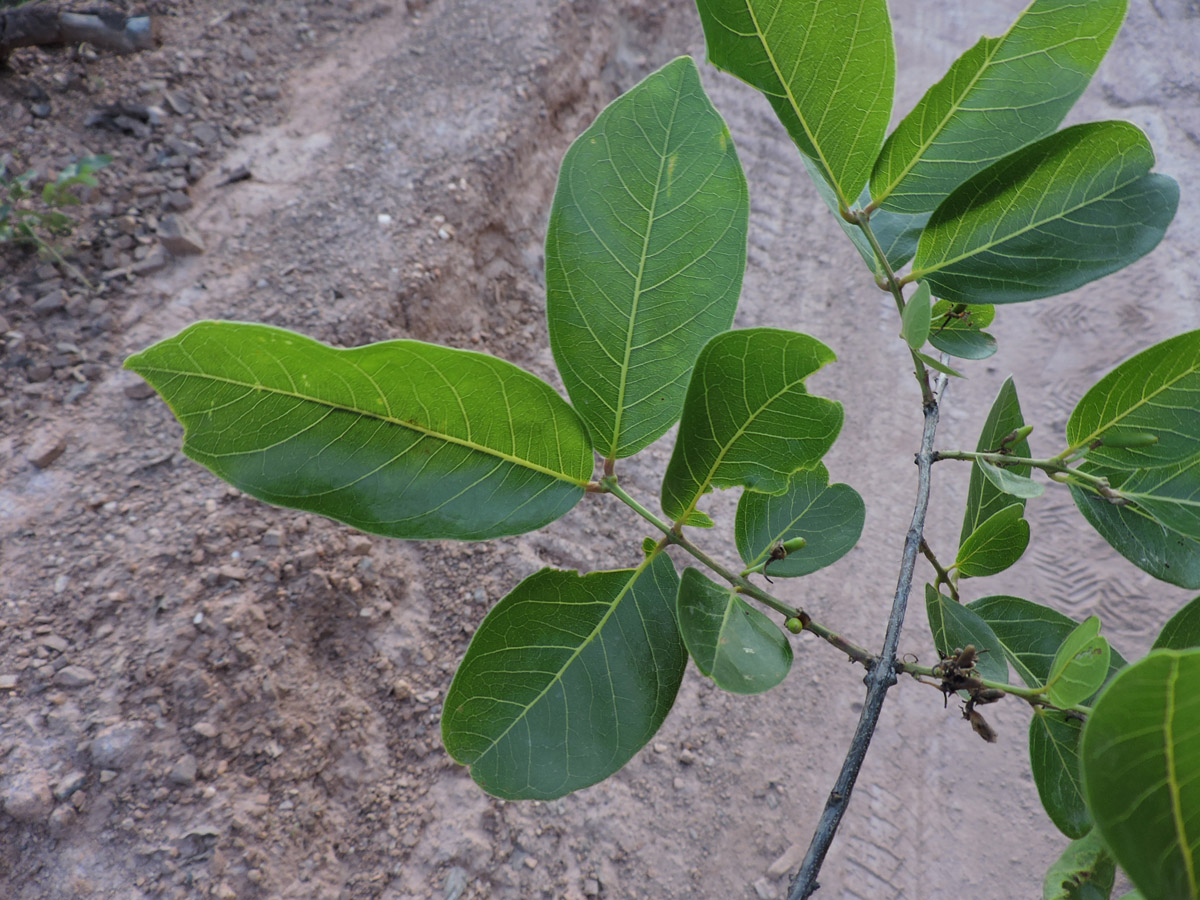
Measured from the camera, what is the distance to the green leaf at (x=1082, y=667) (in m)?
0.53

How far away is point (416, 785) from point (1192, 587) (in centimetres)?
144

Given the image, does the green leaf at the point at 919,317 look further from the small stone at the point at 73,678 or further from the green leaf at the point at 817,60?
the small stone at the point at 73,678

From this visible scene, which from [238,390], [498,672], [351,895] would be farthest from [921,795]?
[238,390]

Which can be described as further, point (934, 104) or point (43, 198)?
point (43, 198)

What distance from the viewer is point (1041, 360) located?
8.50 feet

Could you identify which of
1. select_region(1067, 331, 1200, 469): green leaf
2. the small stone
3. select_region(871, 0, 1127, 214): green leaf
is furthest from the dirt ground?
select_region(871, 0, 1127, 214): green leaf

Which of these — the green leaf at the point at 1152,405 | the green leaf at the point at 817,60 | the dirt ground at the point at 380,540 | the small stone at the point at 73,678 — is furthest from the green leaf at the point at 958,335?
the small stone at the point at 73,678

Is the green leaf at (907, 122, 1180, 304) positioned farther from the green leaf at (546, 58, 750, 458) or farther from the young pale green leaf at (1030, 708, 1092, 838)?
the young pale green leaf at (1030, 708, 1092, 838)

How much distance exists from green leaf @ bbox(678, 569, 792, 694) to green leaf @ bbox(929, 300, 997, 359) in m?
0.38

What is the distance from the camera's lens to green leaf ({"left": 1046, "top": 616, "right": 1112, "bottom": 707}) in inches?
20.7

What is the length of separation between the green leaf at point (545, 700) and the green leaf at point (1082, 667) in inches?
11.9

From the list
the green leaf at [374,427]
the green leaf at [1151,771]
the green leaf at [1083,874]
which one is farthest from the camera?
the green leaf at [1083,874]

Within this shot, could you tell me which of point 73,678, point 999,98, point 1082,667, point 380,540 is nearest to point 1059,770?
point 1082,667

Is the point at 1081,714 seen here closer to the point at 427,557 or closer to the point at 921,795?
the point at 921,795
